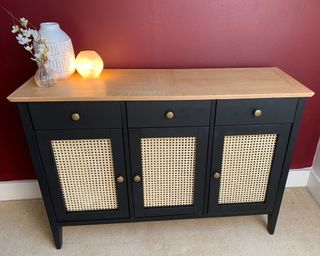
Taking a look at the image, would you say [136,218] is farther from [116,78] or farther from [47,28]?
[47,28]

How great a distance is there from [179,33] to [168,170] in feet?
2.44

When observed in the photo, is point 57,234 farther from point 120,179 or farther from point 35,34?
point 35,34

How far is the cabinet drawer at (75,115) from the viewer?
1.13 meters

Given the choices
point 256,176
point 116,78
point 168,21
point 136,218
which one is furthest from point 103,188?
point 168,21

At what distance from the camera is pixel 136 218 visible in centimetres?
144

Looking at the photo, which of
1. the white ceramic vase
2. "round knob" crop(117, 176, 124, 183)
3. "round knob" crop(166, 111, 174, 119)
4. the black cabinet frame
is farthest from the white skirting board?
"round knob" crop(166, 111, 174, 119)

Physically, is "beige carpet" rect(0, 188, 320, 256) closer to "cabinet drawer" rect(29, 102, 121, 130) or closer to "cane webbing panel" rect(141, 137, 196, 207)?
"cane webbing panel" rect(141, 137, 196, 207)

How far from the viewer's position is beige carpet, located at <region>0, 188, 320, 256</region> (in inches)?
57.4

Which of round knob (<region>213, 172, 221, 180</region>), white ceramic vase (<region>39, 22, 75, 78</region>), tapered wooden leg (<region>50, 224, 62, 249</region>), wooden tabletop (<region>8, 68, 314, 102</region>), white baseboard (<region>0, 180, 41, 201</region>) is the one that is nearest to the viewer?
wooden tabletop (<region>8, 68, 314, 102</region>)

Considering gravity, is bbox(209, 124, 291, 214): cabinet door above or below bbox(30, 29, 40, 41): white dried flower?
below

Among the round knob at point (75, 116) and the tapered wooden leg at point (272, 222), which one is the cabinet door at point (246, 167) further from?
the round knob at point (75, 116)

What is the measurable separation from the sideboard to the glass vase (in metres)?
0.04

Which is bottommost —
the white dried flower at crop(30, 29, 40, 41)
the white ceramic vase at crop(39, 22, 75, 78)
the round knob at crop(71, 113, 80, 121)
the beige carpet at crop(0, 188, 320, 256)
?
the beige carpet at crop(0, 188, 320, 256)

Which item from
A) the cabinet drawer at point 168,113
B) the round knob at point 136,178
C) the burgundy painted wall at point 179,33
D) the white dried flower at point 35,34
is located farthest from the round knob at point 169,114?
the white dried flower at point 35,34
